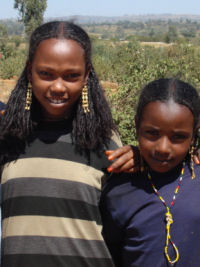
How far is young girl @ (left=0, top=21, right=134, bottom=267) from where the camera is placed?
5.08 ft

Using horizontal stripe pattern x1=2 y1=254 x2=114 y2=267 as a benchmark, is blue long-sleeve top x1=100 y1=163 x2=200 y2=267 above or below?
above

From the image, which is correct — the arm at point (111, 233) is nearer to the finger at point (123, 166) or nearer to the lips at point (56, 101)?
the finger at point (123, 166)

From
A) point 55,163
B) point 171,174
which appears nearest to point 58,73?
point 55,163

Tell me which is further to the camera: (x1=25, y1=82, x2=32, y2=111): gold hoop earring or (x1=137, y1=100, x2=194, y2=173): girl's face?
(x1=25, y1=82, x2=32, y2=111): gold hoop earring

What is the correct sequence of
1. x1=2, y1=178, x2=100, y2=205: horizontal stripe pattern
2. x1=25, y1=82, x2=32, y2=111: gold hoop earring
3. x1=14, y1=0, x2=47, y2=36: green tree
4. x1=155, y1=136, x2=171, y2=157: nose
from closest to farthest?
x1=155, y1=136, x2=171, y2=157: nose → x1=2, y1=178, x2=100, y2=205: horizontal stripe pattern → x1=25, y1=82, x2=32, y2=111: gold hoop earring → x1=14, y1=0, x2=47, y2=36: green tree

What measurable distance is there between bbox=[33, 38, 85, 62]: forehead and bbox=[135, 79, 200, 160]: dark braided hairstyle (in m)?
0.31

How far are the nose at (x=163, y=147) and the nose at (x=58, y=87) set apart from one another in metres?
0.42

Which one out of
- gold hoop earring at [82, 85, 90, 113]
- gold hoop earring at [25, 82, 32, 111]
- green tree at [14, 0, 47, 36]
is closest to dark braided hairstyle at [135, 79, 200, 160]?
gold hoop earring at [82, 85, 90, 113]

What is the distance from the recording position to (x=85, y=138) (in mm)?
1658

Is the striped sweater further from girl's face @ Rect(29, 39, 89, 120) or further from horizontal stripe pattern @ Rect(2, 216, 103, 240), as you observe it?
girl's face @ Rect(29, 39, 89, 120)

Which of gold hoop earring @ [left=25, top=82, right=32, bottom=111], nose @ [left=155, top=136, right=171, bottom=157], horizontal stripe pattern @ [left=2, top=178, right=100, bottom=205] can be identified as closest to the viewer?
nose @ [left=155, top=136, right=171, bottom=157]

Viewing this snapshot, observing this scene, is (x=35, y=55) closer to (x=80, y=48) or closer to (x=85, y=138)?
(x=80, y=48)

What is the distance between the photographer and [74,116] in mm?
1690

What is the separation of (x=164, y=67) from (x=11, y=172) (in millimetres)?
2892
